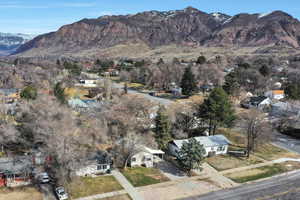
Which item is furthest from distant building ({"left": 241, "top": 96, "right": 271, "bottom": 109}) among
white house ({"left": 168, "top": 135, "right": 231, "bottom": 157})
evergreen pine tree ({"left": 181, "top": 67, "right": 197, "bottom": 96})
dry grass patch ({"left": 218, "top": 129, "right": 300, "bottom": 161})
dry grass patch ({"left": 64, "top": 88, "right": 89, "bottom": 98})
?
dry grass patch ({"left": 64, "top": 88, "right": 89, "bottom": 98})

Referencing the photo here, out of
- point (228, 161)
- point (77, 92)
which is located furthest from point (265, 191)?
point (77, 92)

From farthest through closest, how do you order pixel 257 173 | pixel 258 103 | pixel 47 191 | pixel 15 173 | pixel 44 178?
pixel 258 103
pixel 257 173
pixel 44 178
pixel 15 173
pixel 47 191

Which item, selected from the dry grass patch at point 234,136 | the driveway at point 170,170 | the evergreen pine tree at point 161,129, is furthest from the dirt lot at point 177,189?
the dry grass patch at point 234,136

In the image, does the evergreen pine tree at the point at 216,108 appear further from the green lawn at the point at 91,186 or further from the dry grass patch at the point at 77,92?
the dry grass patch at the point at 77,92

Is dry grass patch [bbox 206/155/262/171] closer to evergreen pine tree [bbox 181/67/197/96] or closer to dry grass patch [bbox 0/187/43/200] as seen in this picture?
dry grass patch [bbox 0/187/43/200]

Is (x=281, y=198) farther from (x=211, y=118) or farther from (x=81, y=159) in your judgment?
(x=81, y=159)

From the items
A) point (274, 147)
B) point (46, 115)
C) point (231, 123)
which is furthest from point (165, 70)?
point (46, 115)

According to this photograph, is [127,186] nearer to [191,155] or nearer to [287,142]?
[191,155]
